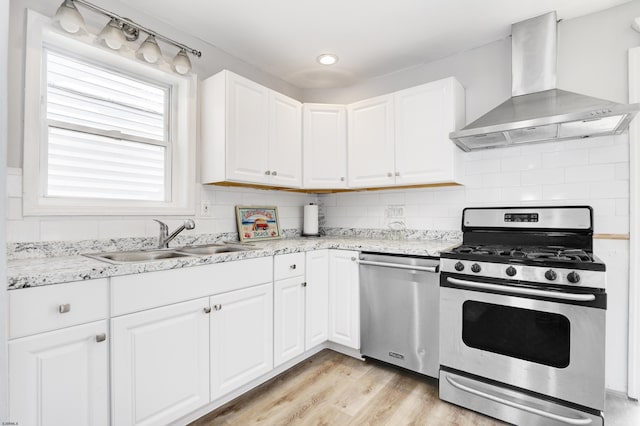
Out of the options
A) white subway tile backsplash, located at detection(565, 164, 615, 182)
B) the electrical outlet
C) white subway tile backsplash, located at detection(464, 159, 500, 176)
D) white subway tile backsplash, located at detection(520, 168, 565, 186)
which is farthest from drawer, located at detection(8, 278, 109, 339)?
white subway tile backsplash, located at detection(565, 164, 615, 182)

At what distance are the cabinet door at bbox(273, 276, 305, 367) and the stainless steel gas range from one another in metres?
0.95

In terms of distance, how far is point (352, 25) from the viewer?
2.21 m

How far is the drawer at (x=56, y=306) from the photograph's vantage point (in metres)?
1.12

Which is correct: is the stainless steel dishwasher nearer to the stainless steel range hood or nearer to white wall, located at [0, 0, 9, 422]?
the stainless steel range hood

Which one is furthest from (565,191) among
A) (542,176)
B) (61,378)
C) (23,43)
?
(23,43)

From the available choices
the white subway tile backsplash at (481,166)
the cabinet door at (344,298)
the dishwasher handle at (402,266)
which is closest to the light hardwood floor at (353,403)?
the cabinet door at (344,298)

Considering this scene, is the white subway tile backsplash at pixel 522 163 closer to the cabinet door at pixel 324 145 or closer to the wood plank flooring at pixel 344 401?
the cabinet door at pixel 324 145

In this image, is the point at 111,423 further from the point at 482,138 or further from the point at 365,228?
the point at 482,138

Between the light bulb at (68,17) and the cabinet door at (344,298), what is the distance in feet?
6.73

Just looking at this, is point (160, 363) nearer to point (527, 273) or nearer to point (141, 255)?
point (141, 255)

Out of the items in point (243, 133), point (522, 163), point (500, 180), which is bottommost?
point (500, 180)

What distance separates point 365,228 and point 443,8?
72.4 inches

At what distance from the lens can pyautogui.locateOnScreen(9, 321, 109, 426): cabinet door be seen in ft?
3.69

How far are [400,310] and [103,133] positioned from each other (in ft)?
7.38
